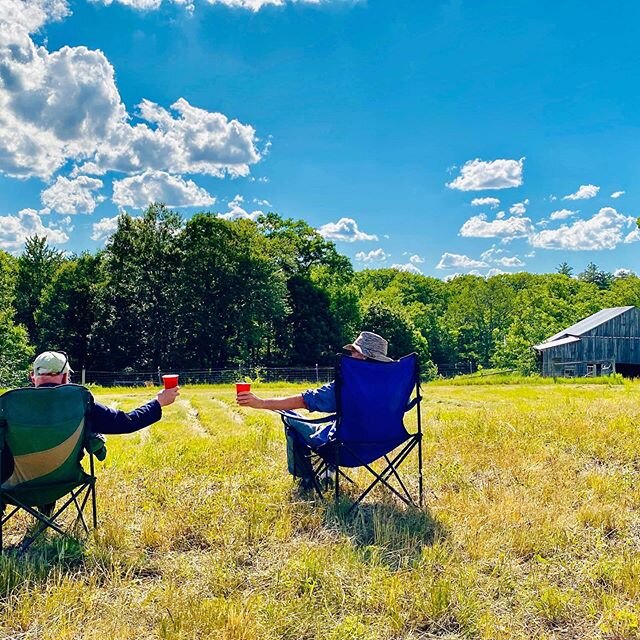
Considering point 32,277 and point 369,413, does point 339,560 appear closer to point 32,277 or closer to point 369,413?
point 369,413

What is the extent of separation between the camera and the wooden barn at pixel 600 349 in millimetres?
34062

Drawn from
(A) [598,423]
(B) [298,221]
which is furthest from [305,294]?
(A) [598,423]

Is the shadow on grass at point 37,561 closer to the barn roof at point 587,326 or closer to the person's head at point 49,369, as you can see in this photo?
the person's head at point 49,369

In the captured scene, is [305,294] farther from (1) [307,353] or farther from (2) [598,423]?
(2) [598,423]

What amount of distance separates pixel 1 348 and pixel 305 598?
29561mm

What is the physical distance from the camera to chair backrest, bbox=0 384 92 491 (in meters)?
2.99

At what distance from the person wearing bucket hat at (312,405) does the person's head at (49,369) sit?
1172mm

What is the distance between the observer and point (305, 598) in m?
2.37

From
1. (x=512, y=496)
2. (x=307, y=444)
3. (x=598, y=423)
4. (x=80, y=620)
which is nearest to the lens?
(x=80, y=620)

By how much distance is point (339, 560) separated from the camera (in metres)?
2.75

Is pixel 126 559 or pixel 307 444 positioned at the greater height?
pixel 307 444

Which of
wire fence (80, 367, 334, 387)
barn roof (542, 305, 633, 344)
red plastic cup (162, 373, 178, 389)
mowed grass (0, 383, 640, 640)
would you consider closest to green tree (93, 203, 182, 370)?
wire fence (80, 367, 334, 387)

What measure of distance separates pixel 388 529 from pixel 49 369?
2.19 meters

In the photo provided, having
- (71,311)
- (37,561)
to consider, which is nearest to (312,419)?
Answer: (37,561)
